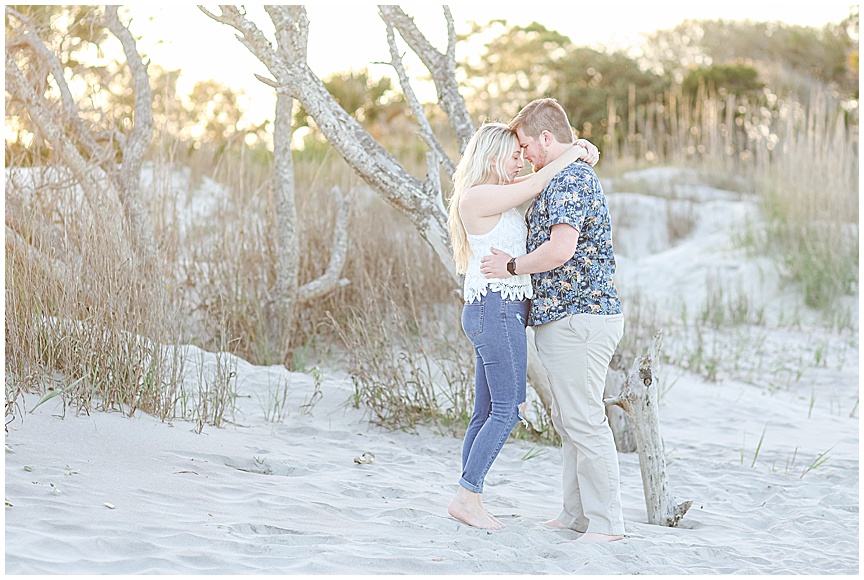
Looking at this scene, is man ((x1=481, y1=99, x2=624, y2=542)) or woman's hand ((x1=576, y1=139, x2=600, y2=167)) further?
woman's hand ((x1=576, y1=139, x2=600, y2=167))

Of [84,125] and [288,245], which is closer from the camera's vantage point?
[84,125]

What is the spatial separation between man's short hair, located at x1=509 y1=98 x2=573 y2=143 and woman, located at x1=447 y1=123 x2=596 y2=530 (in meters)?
0.07

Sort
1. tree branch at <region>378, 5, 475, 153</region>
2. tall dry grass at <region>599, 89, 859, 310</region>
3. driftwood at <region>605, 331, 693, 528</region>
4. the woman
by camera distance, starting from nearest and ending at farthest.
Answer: the woman, driftwood at <region>605, 331, 693, 528</region>, tree branch at <region>378, 5, 475, 153</region>, tall dry grass at <region>599, 89, 859, 310</region>

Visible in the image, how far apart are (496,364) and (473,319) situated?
0.59 feet

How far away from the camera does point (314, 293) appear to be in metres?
6.59

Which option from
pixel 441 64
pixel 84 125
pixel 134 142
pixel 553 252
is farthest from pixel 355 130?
pixel 84 125

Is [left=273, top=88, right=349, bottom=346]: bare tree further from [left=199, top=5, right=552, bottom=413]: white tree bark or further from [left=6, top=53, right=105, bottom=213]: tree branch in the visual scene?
[left=199, top=5, right=552, bottom=413]: white tree bark

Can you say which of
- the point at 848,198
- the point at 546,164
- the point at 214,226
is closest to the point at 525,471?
the point at 546,164

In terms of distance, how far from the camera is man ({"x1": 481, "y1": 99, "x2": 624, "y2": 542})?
3.22 m

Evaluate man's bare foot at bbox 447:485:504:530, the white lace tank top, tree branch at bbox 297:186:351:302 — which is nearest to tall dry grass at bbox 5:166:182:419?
man's bare foot at bbox 447:485:504:530

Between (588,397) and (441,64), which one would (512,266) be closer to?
(588,397)

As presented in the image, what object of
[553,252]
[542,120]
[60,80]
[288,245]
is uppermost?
[60,80]

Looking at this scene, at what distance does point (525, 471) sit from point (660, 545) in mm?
1394

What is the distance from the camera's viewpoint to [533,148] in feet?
11.0
